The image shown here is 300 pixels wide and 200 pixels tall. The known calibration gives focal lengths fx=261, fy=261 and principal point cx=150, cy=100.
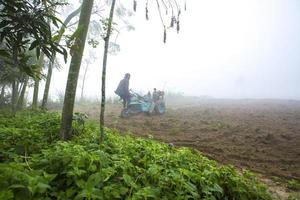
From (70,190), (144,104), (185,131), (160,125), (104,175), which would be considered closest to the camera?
(70,190)

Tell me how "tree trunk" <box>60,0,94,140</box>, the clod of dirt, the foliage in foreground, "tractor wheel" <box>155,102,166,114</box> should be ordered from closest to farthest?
the foliage in foreground < "tree trunk" <box>60,0,94,140</box> < the clod of dirt < "tractor wheel" <box>155,102,166,114</box>

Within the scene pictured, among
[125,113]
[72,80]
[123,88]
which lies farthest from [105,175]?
[123,88]

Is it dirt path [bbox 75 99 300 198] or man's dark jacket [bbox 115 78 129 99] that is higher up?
man's dark jacket [bbox 115 78 129 99]

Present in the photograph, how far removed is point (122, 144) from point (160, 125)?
5926 millimetres

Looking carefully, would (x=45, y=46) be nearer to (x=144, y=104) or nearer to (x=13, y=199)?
(x=13, y=199)

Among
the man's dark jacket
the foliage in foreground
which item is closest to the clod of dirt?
the foliage in foreground

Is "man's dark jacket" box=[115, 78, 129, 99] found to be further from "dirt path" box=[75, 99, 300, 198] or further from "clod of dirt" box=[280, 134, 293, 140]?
"clod of dirt" box=[280, 134, 293, 140]

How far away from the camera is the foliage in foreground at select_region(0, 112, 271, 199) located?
8.48 feet

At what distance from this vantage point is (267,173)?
5742 millimetres

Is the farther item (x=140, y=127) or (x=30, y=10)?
(x=140, y=127)

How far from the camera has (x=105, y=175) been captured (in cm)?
306

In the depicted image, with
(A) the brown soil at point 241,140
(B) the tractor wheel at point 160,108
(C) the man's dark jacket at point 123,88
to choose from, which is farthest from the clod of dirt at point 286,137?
(C) the man's dark jacket at point 123,88

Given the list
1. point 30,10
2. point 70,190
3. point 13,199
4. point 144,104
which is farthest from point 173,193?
point 144,104

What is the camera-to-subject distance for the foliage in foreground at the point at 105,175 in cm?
259
